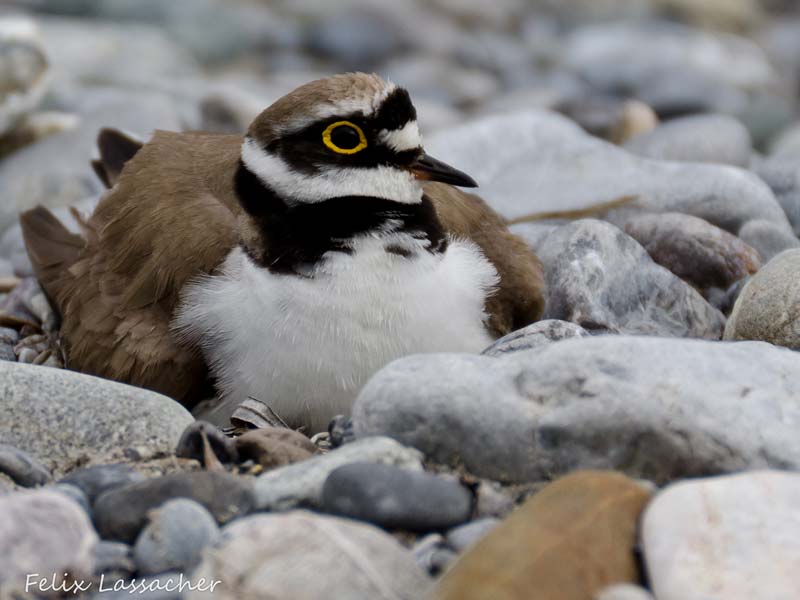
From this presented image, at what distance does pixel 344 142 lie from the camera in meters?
4.50

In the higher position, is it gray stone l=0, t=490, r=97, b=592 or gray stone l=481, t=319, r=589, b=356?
gray stone l=0, t=490, r=97, b=592

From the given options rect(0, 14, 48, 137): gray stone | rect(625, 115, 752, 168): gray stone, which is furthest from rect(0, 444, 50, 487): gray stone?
rect(625, 115, 752, 168): gray stone

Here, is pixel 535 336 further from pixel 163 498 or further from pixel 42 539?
pixel 42 539

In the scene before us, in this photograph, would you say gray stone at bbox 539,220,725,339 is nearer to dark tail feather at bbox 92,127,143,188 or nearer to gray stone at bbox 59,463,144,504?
gray stone at bbox 59,463,144,504

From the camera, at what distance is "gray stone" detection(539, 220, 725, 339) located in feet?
16.9

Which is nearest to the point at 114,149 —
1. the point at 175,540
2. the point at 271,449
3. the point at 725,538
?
the point at 271,449

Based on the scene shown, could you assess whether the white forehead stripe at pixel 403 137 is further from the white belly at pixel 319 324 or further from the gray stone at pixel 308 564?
the gray stone at pixel 308 564

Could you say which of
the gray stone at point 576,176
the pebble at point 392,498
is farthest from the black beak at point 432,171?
the gray stone at point 576,176

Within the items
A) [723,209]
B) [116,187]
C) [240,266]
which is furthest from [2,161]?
[723,209]

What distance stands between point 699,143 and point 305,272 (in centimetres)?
419

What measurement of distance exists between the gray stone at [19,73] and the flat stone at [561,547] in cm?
605

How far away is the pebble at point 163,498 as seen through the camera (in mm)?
3287

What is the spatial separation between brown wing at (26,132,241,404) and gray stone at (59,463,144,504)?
1.08 meters

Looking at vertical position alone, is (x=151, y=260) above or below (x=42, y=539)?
below
